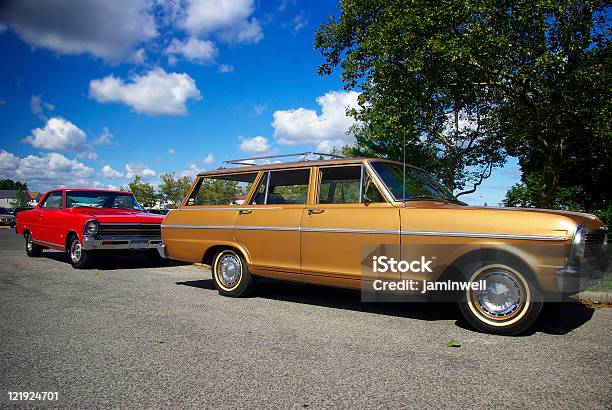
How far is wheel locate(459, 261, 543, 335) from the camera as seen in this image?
430cm

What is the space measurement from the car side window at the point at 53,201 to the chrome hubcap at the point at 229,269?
609 centimetres

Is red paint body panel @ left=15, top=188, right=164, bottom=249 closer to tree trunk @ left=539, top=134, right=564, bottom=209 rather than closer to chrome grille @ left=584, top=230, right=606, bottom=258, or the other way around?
chrome grille @ left=584, top=230, right=606, bottom=258

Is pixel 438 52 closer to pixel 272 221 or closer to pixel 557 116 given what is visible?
pixel 557 116

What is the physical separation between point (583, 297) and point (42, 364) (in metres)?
6.28

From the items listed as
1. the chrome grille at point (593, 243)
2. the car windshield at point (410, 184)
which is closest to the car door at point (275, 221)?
the car windshield at point (410, 184)

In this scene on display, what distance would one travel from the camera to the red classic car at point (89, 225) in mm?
9289

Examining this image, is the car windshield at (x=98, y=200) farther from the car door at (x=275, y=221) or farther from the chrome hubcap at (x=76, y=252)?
the car door at (x=275, y=221)

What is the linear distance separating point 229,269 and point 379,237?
2551mm

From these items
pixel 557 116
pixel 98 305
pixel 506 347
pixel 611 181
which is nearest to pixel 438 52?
pixel 557 116

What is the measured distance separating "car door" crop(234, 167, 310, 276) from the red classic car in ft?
13.8

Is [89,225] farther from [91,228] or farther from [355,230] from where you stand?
[355,230]

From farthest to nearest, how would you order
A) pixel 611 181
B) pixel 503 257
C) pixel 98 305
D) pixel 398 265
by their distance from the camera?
pixel 611 181
pixel 98 305
pixel 398 265
pixel 503 257

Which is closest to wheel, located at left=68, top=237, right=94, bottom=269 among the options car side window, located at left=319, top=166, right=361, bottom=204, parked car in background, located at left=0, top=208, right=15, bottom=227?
car side window, located at left=319, top=166, right=361, bottom=204

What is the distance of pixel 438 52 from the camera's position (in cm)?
1039
